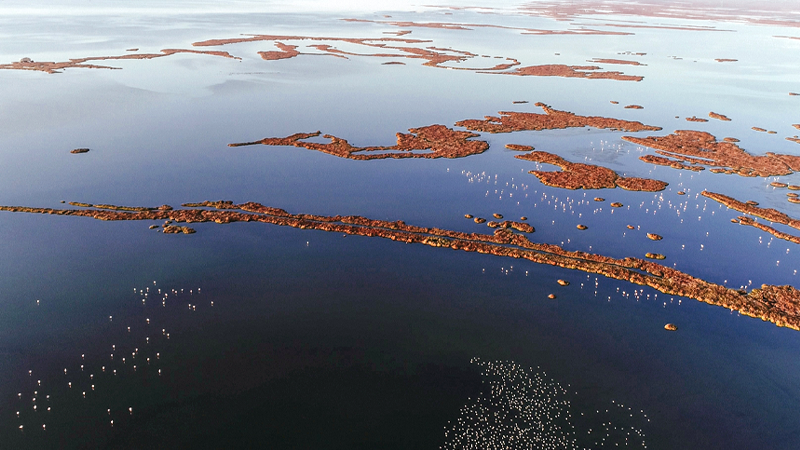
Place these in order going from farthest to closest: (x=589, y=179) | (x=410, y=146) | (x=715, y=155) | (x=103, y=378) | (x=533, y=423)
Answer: (x=410, y=146) < (x=715, y=155) < (x=589, y=179) < (x=103, y=378) < (x=533, y=423)

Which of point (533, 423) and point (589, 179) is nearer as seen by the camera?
point (533, 423)

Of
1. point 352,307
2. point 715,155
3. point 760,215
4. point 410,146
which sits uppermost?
point 715,155

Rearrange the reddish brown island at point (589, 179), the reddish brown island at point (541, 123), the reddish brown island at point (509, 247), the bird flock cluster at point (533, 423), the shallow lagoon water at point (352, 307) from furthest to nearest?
the reddish brown island at point (541, 123), the reddish brown island at point (589, 179), the reddish brown island at point (509, 247), the shallow lagoon water at point (352, 307), the bird flock cluster at point (533, 423)

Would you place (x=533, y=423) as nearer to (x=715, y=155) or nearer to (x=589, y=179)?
(x=589, y=179)

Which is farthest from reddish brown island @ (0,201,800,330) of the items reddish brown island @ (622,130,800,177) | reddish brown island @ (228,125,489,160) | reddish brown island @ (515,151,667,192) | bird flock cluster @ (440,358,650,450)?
reddish brown island @ (622,130,800,177)

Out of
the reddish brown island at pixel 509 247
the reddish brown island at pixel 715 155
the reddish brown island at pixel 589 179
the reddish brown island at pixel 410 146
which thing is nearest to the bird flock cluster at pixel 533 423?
the reddish brown island at pixel 509 247

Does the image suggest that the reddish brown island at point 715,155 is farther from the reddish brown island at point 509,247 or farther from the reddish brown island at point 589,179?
the reddish brown island at point 509,247

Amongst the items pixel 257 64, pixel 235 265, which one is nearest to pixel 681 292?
pixel 235 265

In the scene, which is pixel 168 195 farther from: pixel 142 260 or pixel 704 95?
pixel 704 95

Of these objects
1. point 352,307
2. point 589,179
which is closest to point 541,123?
point 589,179
